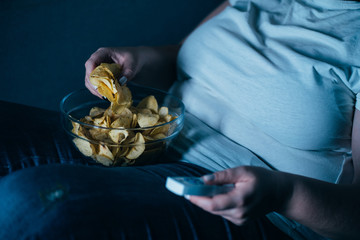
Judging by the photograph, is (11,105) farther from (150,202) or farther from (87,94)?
(150,202)

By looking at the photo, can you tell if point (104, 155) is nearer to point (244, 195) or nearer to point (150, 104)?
point (150, 104)

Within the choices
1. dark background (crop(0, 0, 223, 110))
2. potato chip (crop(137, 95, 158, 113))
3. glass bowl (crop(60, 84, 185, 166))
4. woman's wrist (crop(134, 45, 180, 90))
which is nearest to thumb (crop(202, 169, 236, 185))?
glass bowl (crop(60, 84, 185, 166))

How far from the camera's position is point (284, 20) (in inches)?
28.4

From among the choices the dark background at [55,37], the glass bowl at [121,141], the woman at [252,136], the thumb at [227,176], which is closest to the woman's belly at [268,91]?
the woman at [252,136]

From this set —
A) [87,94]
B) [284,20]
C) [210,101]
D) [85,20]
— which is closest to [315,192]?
[210,101]

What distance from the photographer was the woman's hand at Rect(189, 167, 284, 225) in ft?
1.33

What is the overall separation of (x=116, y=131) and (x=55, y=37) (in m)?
0.55

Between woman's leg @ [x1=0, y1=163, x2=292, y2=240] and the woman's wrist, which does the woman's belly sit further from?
woman's leg @ [x1=0, y1=163, x2=292, y2=240]

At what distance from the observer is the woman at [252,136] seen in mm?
431

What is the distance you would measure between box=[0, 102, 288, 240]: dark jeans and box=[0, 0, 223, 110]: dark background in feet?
1.44

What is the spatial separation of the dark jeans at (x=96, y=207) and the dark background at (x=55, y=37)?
0.44 m

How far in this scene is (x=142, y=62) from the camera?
0.76 m

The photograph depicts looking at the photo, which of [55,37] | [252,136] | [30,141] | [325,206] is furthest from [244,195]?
[55,37]

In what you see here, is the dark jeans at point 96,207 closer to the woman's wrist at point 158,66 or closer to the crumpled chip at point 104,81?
the crumpled chip at point 104,81
